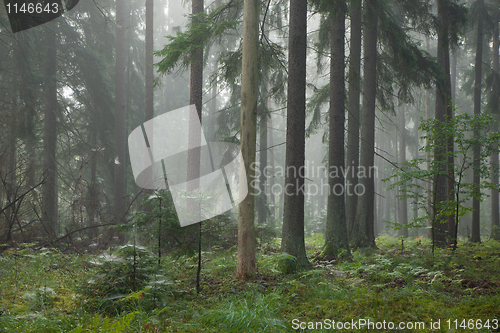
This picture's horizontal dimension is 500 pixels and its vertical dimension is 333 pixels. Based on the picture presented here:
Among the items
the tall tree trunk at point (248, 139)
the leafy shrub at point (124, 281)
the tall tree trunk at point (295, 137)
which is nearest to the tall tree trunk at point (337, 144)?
the tall tree trunk at point (295, 137)

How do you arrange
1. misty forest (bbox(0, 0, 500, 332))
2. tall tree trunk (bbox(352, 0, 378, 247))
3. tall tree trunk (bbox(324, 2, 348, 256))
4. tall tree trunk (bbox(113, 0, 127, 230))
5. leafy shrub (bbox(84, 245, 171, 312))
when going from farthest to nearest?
tall tree trunk (bbox(113, 0, 127, 230)) → tall tree trunk (bbox(352, 0, 378, 247)) → tall tree trunk (bbox(324, 2, 348, 256)) → leafy shrub (bbox(84, 245, 171, 312)) → misty forest (bbox(0, 0, 500, 332))

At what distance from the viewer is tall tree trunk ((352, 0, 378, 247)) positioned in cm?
992

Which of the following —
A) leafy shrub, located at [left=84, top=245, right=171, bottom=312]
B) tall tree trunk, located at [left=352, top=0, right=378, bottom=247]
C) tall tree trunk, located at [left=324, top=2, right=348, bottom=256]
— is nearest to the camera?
leafy shrub, located at [left=84, top=245, right=171, bottom=312]

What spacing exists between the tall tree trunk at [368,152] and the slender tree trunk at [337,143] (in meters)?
1.62

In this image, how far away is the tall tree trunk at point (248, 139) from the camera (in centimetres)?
590

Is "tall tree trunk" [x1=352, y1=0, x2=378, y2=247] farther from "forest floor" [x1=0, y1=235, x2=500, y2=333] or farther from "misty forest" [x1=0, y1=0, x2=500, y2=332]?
"forest floor" [x1=0, y1=235, x2=500, y2=333]

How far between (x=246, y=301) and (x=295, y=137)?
3.55 m

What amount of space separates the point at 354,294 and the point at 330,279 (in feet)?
3.61

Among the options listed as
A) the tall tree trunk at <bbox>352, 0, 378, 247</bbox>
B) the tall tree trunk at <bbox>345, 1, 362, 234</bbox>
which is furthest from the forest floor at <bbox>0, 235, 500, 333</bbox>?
the tall tree trunk at <bbox>345, 1, 362, 234</bbox>

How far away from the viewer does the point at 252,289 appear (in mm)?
5125

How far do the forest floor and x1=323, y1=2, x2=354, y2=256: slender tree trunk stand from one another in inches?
89.7

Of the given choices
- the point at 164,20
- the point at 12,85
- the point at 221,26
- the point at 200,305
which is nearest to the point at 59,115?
the point at 12,85

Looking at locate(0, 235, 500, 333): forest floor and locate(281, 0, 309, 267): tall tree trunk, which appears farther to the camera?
locate(281, 0, 309, 267): tall tree trunk

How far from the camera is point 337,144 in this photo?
28.1 ft
